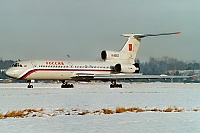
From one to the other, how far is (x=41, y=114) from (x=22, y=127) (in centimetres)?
299

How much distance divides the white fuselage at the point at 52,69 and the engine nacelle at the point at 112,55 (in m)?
1.55

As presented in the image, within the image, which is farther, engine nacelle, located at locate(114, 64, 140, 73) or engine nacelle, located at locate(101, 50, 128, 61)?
engine nacelle, located at locate(101, 50, 128, 61)

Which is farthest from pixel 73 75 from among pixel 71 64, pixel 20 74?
pixel 20 74

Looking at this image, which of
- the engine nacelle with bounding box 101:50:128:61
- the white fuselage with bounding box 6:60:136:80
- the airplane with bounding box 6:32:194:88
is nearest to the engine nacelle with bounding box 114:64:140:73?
the airplane with bounding box 6:32:194:88

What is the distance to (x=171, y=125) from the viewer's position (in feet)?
36.4

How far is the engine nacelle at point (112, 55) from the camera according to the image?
4759 cm

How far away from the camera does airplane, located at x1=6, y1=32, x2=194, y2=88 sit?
4059 cm

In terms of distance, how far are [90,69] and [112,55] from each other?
445cm

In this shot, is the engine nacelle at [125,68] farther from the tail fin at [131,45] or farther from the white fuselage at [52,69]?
the tail fin at [131,45]

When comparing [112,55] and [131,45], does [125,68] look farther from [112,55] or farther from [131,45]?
[131,45]

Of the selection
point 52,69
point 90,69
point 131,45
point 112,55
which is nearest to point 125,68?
point 112,55

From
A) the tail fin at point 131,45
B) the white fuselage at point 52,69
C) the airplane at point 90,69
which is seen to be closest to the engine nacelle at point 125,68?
the airplane at point 90,69

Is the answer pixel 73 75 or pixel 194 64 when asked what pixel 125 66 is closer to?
pixel 73 75

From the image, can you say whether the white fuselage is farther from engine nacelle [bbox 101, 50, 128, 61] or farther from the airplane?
engine nacelle [bbox 101, 50, 128, 61]
